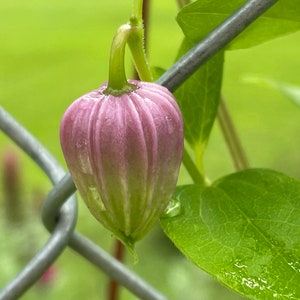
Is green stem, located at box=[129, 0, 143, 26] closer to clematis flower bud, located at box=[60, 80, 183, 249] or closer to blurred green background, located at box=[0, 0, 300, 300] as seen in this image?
clematis flower bud, located at box=[60, 80, 183, 249]

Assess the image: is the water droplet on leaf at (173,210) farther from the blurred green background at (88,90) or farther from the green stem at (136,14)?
the blurred green background at (88,90)

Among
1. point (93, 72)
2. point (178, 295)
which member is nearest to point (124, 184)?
point (178, 295)

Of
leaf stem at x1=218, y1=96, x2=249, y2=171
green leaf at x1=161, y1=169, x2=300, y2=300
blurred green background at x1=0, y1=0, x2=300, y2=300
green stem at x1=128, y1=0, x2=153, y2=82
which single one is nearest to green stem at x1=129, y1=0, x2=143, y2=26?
green stem at x1=128, y1=0, x2=153, y2=82

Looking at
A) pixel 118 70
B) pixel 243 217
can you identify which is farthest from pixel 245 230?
pixel 118 70

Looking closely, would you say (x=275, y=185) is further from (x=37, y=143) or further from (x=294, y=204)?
(x=37, y=143)

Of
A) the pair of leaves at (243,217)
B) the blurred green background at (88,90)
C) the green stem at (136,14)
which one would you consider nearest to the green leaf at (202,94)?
the pair of leaves at (243,217)

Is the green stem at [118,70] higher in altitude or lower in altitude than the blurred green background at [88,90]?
higher

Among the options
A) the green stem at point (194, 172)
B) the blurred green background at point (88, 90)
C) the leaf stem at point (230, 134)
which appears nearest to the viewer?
the green stem at point (194, 172)
